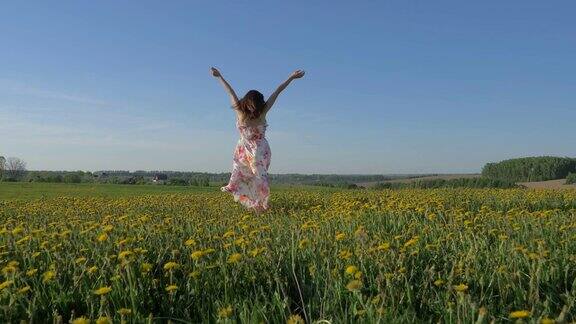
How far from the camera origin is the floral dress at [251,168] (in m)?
9.99

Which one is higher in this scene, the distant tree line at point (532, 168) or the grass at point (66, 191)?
the distant tree line at point (532, 168)

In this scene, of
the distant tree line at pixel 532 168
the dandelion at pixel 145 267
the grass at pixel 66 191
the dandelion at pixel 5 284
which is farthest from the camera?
the distant tree line at pixel 532 168

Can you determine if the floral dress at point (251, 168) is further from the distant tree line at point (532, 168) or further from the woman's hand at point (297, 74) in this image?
the distant tree line at point (532, 168)

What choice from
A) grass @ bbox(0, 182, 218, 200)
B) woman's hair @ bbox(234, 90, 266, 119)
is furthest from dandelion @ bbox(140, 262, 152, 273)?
grass @ bbox(0, 182, 218, 200)

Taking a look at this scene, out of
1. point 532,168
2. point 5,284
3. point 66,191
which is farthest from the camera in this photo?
point 532,168

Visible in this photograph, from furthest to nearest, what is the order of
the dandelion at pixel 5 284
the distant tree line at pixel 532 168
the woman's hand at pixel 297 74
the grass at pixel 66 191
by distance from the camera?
the distant tree line at pixel 532 168 → the grass at pixel 66 191 → the woman's hand at pixel 297 74 → the dandelion at pixel 5 284

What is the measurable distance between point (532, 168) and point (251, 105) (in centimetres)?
5758

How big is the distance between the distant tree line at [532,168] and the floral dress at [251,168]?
44968 mm

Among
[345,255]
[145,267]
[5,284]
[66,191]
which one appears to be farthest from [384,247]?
[66,191]

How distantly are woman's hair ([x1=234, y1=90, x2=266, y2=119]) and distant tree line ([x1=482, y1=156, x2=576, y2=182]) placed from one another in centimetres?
4523

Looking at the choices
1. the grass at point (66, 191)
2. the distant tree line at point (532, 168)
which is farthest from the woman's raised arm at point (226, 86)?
the distant tree line at point (532, 168)

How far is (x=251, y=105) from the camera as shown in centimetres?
973

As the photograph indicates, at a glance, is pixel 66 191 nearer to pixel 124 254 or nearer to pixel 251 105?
pixel 251 105

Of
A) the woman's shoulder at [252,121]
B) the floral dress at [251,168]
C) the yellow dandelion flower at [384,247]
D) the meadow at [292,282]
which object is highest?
the woman's shoulder at [252,121]
